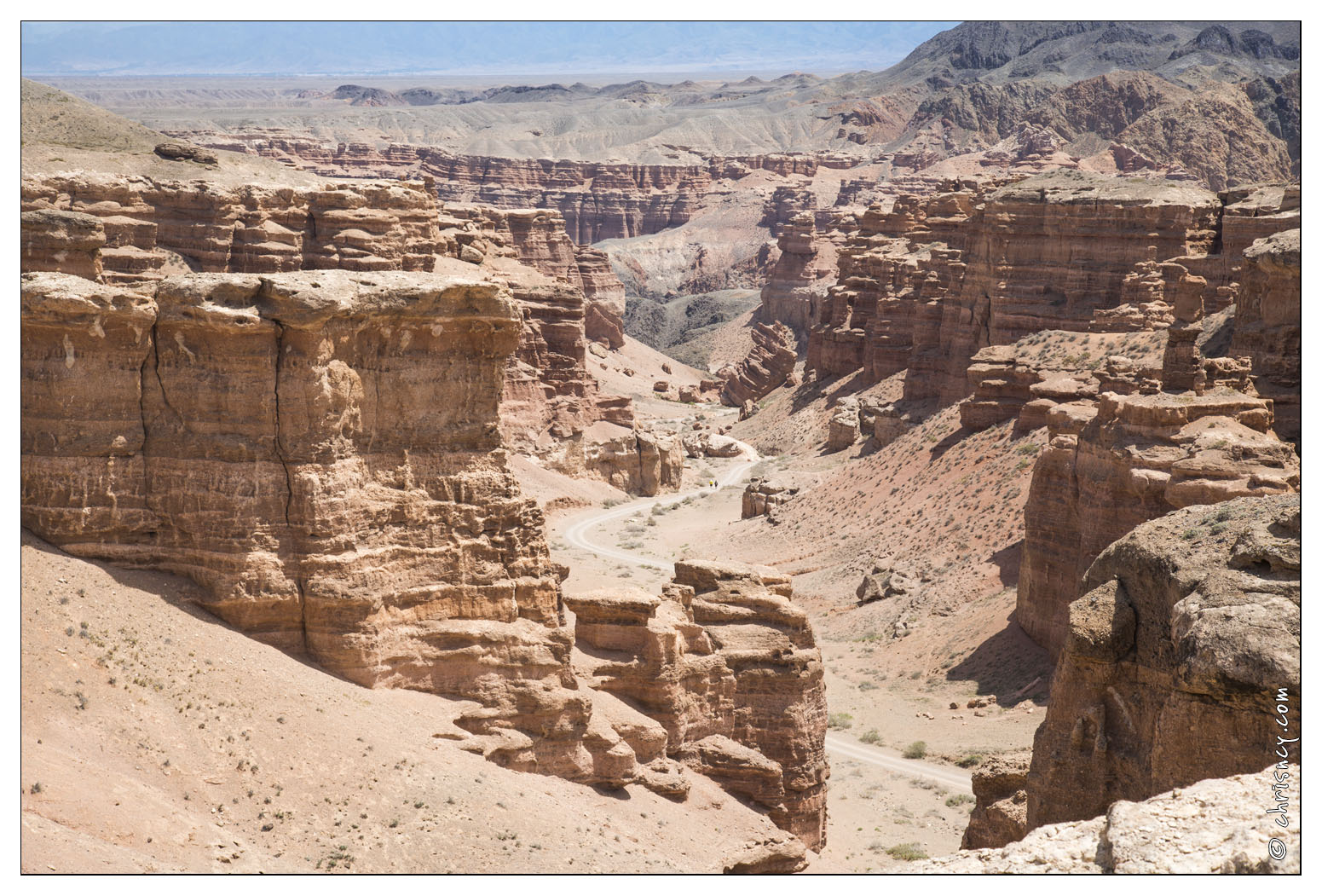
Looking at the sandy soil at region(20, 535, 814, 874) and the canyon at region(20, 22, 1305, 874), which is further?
the canyon at region(20, 22, 1305, 874)

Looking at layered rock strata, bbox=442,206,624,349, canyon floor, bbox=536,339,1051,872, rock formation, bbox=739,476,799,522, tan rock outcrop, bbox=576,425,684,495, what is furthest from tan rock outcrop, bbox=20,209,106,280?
layered rock strata, bbox=442,206,624,349

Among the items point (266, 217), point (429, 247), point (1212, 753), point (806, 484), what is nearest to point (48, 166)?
point (266, 217)

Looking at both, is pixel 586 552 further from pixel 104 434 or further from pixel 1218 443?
pixel 104 434

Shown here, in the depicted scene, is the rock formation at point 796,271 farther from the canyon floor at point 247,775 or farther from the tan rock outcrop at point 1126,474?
the canyon floor at point 247,775

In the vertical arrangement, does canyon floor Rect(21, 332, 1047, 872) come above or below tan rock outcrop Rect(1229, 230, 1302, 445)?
below

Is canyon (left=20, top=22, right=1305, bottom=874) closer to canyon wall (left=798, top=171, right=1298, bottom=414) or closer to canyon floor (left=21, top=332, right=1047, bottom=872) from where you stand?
canyon floor (left=21, top=332, right=1047, bottom=872)

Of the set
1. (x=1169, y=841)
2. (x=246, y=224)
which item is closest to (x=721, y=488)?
(x=246, y=224)

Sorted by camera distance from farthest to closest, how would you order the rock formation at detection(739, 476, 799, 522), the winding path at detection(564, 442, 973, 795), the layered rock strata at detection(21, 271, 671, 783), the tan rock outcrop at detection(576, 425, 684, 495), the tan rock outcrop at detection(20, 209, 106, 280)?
1. the tan rock outcrop at detection(576, 425, 684, 495)
2. the rock formation at detection(739, 476, 799, 522)
3. the winding path at detection(564, 442, 973, 795)
4. the tan rock outcrop at detection(20, 209, 106, 280)
5. the layered rock strata at detection(21, 271, 671, 783)

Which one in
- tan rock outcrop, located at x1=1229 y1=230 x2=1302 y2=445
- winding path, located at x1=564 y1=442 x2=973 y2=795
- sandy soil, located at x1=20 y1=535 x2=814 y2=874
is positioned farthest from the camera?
tan rock outcrop, located at x1=1229 y1=230 x2=1302 y2=445
